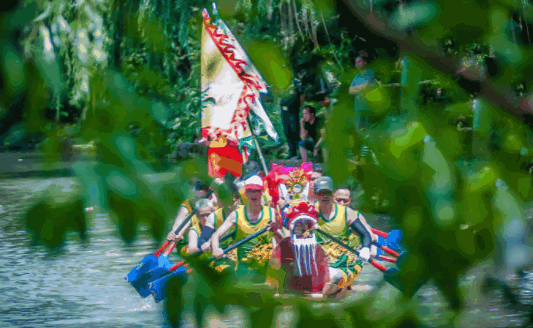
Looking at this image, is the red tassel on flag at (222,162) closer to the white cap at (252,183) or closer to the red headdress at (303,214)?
the white cap at (252,183)

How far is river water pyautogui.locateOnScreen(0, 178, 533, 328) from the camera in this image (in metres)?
0.99

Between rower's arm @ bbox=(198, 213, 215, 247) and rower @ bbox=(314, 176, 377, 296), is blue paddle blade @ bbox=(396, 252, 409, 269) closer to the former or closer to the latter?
rower's arm @ bbox=(198, 213, 215, 247)

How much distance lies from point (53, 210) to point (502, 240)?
1.66 feet

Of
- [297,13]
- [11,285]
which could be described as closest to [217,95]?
[297,13]

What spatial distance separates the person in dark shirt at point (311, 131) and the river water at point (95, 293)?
0.19 metres

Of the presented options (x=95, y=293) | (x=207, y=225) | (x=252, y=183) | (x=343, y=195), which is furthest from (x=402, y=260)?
(x=95, y=293)

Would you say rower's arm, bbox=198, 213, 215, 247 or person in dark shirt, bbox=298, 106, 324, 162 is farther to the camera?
rower's arm, bbox=198, 213, 215, 247

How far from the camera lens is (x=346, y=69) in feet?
3.07

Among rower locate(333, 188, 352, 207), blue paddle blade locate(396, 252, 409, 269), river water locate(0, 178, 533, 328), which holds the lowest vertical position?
river water locate(0, 178, 533, 328)

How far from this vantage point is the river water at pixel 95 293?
3.26 ft

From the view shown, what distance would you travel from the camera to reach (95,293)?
657 centimetres

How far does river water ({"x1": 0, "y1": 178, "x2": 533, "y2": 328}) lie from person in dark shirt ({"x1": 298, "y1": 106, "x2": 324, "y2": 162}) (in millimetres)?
187

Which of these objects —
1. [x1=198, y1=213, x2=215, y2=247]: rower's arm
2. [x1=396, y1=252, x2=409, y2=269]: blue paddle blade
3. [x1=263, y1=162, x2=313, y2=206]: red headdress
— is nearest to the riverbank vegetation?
[x1=396, y1=252, x2=409, y2=269]: blue paddle blade

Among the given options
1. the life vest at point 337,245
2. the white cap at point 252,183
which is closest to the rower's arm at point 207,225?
the white cap at point 252,183
